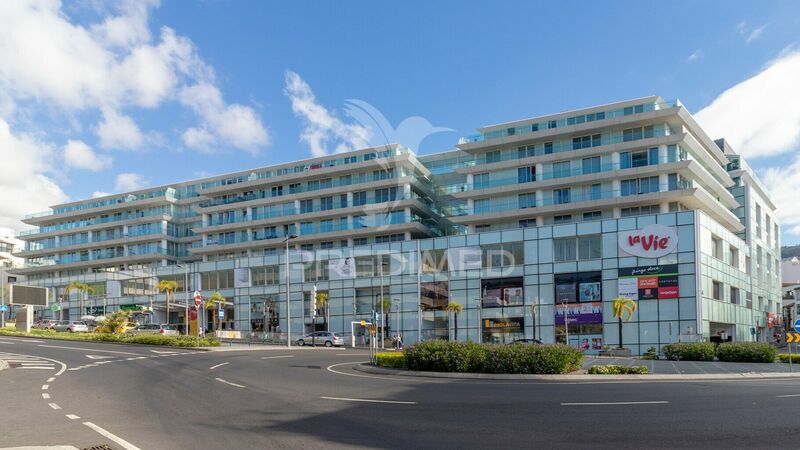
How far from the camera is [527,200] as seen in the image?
75875 mm

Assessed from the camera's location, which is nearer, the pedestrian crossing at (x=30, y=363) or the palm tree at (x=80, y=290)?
the pedestrian crossing at (x=30, y=363)

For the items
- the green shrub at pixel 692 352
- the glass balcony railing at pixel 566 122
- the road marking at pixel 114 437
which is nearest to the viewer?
the road marking at pixel 114 437

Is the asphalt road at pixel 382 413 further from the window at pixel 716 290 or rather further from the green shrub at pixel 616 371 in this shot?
the window at pixel 716 290

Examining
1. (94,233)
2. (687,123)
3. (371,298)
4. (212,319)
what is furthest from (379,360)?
(94,233)

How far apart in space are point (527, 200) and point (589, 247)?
16.9 meters

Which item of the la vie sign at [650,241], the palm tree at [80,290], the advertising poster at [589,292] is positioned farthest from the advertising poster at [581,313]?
the palm tree at [80,290]

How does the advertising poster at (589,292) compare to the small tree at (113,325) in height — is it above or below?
above

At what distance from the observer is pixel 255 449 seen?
32.6 feet

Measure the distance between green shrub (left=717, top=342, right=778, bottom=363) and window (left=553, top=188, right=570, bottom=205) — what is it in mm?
40814

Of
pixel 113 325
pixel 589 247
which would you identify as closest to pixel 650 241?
pixel 589 247

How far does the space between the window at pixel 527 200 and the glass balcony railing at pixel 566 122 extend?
765cm

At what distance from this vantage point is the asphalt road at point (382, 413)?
1055cm

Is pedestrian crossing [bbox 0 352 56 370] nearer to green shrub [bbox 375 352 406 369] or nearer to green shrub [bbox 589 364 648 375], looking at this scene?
green shrub [bbox 375 352 406 369]

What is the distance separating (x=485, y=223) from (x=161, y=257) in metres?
58.4
